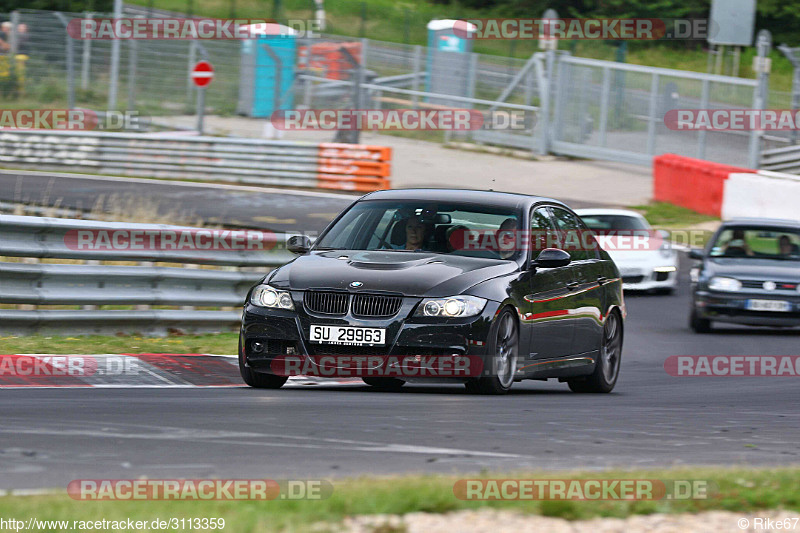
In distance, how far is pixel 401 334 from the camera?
8.73 m

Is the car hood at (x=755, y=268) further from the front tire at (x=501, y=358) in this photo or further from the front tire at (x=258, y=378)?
the front tire at (x=258, y=378)

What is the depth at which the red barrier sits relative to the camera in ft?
91.4

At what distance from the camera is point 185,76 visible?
118ft

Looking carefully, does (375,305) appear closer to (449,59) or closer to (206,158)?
(206,158)

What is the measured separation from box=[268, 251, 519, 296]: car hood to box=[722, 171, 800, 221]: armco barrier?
17.1m

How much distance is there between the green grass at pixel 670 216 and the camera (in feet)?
90.8

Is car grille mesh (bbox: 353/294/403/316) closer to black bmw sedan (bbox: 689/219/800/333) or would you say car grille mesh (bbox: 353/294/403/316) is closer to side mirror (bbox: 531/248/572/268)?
side mirror (bbox: 531/248/572/268)

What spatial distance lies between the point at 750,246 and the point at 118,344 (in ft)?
29.8

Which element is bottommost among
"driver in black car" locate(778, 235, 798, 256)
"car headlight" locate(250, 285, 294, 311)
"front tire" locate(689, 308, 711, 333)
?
"front tire" locate(689, 308, 711, 333)

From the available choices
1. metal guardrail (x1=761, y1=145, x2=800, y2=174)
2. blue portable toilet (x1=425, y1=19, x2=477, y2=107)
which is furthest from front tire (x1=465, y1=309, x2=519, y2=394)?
blue portable toilet (x1=425, y1=19, x2=477, y2=107)

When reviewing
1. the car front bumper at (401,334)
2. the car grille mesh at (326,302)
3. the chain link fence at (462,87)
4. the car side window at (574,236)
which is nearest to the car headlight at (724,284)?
the car side window at (574,236)

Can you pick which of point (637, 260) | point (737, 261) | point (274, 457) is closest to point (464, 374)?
point (274, 457)

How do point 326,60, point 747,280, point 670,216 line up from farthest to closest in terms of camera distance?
1. point 326,60
2. point 670,216
3. point 747,280

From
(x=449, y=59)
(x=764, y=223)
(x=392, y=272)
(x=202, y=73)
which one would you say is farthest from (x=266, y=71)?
(x=392, y=272)
